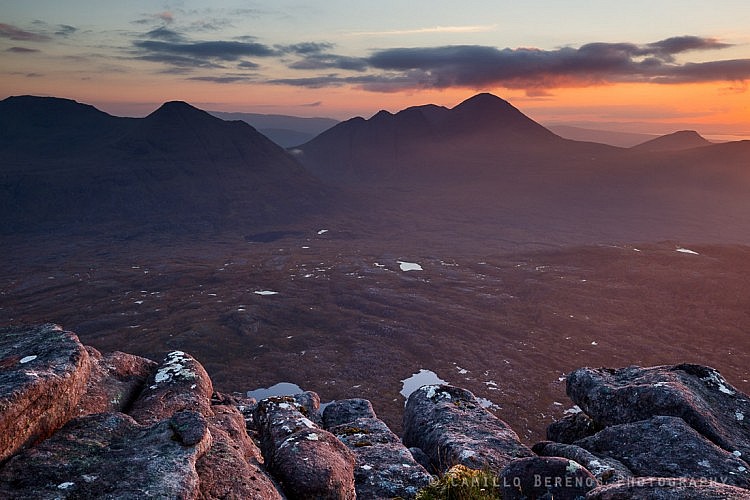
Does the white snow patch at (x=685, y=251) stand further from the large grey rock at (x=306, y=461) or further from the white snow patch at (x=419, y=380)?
the large grey rock at (x=306, y=461)

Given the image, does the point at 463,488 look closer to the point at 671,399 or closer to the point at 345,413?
the point at 671,399

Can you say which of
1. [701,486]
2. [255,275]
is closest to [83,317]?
[255,275]

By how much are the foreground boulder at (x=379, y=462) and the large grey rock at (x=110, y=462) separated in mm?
6144

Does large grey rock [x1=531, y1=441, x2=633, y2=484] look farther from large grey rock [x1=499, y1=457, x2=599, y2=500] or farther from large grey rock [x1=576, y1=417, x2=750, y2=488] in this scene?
large grey rock [x1=499, y1=457, x2=599, y2=500]

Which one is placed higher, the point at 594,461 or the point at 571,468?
the point at 571,468

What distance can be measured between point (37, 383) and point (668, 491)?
1504 cm

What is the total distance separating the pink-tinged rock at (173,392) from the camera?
667 inches

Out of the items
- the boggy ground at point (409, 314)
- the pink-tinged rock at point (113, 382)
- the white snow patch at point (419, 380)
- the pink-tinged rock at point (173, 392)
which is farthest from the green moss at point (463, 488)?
the white snow patch at point (419, 380)

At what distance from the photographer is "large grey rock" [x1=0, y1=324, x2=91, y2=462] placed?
11.3m

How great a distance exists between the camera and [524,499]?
11.8m

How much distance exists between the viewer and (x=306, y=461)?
13977 mm

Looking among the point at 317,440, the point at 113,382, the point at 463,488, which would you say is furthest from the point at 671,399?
the point at 113,382

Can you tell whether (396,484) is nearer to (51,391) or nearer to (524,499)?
(524,499)

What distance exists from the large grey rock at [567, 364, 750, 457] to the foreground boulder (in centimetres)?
932
